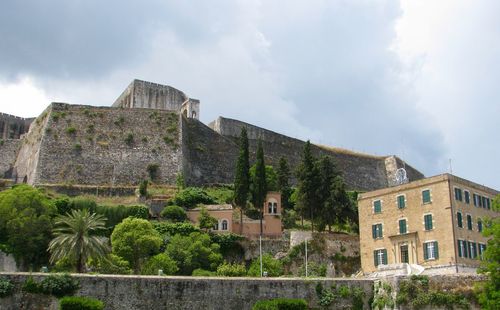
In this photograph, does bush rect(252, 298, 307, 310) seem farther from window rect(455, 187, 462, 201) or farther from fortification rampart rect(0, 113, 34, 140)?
fortification rampart rect(0, 113, 34, 140)

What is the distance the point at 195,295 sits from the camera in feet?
117

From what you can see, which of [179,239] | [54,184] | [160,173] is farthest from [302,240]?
[54,184]

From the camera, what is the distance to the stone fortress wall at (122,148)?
7381 centimetres

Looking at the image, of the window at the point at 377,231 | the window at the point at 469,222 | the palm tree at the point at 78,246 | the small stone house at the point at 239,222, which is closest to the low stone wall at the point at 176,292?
the palm tree at the point at 78,246

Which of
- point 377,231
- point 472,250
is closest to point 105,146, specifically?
point 377,231

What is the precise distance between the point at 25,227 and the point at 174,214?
14383mm

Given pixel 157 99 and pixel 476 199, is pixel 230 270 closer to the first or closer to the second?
pixel 476 199

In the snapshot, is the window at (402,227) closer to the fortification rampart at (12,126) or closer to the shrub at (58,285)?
the shrub at (58,285)

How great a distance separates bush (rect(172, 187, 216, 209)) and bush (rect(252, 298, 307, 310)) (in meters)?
30.1

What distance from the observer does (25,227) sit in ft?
172

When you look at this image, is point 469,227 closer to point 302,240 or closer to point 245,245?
point 302,240

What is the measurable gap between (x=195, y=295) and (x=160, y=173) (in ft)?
134

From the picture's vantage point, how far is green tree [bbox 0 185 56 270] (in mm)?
52312

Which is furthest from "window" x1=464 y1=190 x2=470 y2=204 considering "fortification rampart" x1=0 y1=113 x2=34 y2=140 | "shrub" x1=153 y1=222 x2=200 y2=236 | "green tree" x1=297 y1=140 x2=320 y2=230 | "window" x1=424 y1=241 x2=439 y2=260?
"fortification rampart" x1=0 y1=113 x2=34 y2=140
